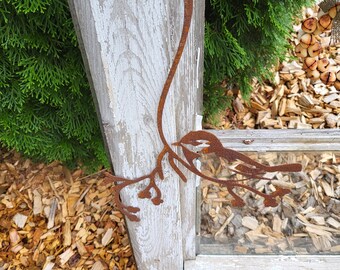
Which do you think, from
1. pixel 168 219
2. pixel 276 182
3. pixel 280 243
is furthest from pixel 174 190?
pixel 280 243

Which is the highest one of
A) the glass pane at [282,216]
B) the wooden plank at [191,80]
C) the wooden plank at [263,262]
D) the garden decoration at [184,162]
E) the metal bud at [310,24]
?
the metal bud at [310,24]

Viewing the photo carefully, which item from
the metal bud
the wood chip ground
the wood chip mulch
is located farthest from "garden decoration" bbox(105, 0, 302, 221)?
the metal bud

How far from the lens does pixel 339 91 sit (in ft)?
6.43

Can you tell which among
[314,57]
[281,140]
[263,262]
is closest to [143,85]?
[281,140]

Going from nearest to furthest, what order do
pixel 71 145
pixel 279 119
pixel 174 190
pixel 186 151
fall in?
pixel 186 151, pixel 174 190, pixel 71 145, pixel 279 119

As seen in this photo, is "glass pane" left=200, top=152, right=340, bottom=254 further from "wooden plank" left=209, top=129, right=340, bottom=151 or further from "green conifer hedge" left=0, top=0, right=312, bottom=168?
"green conifer hedge" left=0, top=0, right=312, bottom=168

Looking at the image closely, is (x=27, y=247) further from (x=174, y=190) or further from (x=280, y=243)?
A: (x=280, y=243)

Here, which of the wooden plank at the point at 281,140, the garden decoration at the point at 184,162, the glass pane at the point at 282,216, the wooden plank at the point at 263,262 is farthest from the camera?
the wooden plank at the point at 263,262

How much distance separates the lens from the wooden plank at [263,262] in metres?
1.36

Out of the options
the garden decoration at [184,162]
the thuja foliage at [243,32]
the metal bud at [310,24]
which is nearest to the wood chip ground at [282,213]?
the garden decoration at [184,162]

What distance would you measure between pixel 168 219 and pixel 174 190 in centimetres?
14

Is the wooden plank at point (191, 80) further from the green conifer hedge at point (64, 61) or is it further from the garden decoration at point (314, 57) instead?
the garden decoration at point (314, 57)

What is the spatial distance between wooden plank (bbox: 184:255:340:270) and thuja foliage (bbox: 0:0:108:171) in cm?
62

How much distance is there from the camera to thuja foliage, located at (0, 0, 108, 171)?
119 cm
